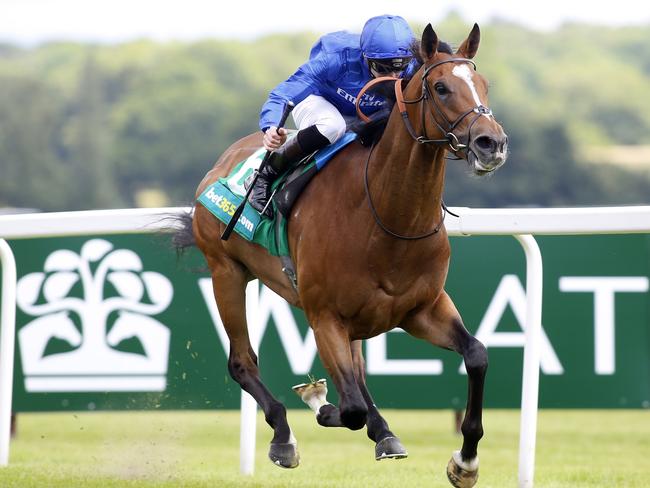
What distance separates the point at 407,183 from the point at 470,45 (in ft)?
1.79

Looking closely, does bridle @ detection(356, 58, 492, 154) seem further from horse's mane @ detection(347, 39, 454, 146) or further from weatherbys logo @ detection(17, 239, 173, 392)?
weatherbys logo @ detection(17, 239, 173, 392)

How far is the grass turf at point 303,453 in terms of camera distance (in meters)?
5.43

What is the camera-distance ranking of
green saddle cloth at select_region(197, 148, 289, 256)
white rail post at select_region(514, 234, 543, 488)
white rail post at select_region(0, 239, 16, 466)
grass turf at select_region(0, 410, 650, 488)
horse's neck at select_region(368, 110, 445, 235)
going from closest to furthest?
horse's neck at select_region(368, 110, 445, 235)
white rail post at select_region(514, 234, 543, 488)
green saddle cloth at select_region(197, 148, 289, 256)
grass turf at select_region(0, 410, 650, 488)
white rail post at select_region(0, 239, 16, 466)

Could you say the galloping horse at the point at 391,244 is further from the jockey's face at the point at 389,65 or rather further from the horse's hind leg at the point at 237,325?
the horse's hind leg at the point at 237,325

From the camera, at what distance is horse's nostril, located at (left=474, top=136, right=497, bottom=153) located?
3953 mm

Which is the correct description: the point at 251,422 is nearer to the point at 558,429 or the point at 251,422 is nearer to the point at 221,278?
the point at 221,278

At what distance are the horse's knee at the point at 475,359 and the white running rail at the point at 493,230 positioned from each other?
0.43m

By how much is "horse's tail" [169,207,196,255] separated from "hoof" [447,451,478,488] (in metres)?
1.90

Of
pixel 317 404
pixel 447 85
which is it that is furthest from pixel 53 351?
pixel 447 85

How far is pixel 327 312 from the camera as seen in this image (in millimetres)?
4715

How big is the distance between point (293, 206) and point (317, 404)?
0.89 meters

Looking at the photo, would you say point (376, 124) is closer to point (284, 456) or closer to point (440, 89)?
point (440, 89)

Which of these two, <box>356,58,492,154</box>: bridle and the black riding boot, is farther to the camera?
the black riding boot

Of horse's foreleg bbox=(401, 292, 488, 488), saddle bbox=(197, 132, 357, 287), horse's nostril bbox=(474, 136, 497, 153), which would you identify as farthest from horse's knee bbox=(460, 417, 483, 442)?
horse's nostril bbox=(474, 136, 497, 153)
